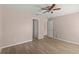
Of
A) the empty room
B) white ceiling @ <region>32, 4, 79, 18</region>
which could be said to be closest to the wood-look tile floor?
the empty room

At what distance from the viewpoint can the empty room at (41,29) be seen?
1964mm

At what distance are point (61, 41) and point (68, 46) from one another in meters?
0.18

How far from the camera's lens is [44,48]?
205 cm

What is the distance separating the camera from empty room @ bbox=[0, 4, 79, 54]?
1964 mm

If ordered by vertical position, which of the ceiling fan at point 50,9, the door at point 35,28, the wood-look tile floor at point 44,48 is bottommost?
the wood-look tile floor at point 44,48

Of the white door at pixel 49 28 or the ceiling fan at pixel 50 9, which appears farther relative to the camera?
the white door at pixel 49 28

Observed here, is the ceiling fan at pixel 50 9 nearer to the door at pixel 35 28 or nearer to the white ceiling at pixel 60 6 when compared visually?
the white ceiling at pixel 60 6

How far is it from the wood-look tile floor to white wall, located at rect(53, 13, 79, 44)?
0.14 metres

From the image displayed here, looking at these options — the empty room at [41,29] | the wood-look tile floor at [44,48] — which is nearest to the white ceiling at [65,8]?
the empty room at [41,29]

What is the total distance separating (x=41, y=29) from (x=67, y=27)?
1.89 ft

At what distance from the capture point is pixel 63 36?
6.96 feet

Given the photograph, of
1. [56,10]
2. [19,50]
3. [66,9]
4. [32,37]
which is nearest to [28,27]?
[32,37]

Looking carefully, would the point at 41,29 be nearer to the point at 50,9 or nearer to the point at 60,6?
the point at 50,9

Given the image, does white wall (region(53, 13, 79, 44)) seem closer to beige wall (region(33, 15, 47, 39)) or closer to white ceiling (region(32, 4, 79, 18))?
white ceiling (region(32, 4, 79, 18))
